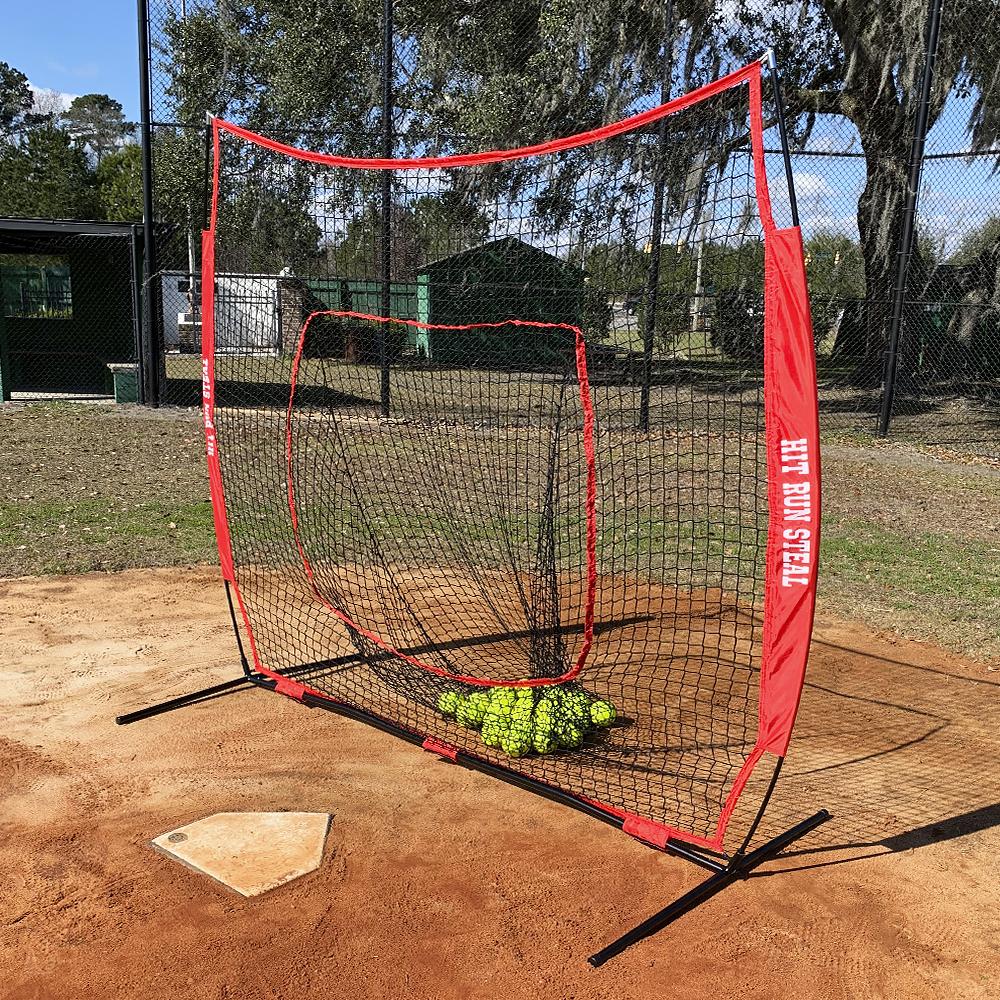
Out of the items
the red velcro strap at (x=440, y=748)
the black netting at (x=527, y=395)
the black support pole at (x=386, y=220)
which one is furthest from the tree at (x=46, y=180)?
the red velcro strap at (x=440, y=748)

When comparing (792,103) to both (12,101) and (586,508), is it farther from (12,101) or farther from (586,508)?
(12,101)

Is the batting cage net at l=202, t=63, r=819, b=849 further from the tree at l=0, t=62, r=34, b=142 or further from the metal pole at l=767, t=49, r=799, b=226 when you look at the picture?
the tree at l=0, t=62, r=34, b=142

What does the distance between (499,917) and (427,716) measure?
1.61 meters

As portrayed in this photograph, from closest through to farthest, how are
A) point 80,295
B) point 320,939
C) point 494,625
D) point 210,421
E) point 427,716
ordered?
1. point 320,939
2. point 427,716
3. point 210,421
4. point 494,625
5. point 80,295

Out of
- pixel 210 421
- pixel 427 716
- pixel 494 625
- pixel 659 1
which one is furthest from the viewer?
pixel 659 1

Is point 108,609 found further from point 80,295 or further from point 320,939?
point 80,295

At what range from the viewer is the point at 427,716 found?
15.2 feet

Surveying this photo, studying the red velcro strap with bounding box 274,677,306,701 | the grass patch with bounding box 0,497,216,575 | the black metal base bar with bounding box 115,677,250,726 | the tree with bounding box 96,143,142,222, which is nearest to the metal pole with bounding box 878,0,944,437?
the grass patch with bounding box 0,497,216,575

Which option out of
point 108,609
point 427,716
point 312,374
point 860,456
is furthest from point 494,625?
point 860,456

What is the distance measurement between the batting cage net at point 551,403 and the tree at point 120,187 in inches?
1264

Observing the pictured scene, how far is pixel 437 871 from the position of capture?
3.33 m

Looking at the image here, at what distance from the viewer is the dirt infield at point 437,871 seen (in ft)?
9.35

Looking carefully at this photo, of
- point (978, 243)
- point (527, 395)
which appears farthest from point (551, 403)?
point (978, 243)

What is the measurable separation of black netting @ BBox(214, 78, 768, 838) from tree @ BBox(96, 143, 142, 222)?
3193 cm
